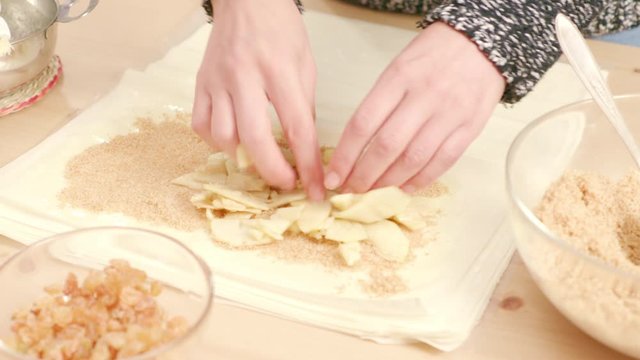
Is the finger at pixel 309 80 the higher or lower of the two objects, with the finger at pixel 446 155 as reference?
higher

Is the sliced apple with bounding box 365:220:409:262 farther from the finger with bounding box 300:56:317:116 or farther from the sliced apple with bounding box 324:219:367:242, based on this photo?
the finger with bounding box 300:56:317:116

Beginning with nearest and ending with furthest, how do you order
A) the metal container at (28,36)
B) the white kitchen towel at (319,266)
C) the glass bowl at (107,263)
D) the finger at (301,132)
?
the glass bowl at (107,263) < the white kitchen towel at (319,266) < the finger at (301,132) < the metal container at (28,36)

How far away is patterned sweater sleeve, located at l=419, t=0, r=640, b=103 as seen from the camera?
0.88 metres

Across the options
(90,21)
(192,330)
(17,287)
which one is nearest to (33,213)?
(17,287)

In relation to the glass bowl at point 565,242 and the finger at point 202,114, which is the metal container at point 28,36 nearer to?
the finger at point 202,114

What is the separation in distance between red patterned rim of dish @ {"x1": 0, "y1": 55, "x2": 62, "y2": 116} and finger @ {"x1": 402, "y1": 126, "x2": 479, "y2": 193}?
0.48 m

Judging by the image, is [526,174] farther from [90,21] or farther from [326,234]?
[90,21]

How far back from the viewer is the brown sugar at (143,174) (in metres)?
0.89

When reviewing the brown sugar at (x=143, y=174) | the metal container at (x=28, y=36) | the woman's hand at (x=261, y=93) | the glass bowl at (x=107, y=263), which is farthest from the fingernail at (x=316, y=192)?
the metal container at (x=28, y=36)

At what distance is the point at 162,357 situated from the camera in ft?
1.89

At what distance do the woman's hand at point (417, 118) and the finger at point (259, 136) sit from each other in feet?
0.16

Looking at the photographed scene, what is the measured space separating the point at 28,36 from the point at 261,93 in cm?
32

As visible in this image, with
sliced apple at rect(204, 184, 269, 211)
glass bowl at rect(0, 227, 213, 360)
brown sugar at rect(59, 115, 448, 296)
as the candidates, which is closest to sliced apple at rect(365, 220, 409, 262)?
brown sugar at rect(59, 115, 448, 296)

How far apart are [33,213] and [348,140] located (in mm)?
315
